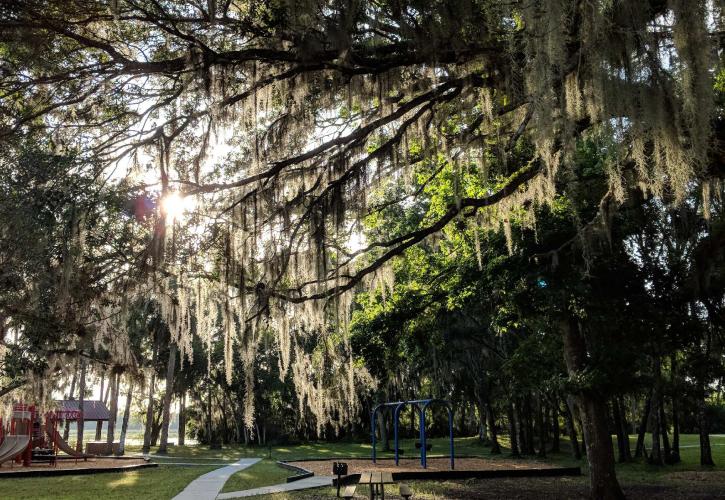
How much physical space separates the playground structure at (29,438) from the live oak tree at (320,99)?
1227 centimetres

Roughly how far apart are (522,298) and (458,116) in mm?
3855

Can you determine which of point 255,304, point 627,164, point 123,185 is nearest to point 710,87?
point 627,164

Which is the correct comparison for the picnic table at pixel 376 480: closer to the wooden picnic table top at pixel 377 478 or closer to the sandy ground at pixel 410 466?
the wooden picnic table top at pixel 377 478

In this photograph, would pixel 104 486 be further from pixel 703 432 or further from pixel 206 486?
pixel 703 432

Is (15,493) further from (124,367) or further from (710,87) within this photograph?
(710,87)

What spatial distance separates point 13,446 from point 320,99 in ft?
53.5

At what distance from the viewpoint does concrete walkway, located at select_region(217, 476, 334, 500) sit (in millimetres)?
11359

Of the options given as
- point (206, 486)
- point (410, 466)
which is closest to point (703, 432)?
point (410, 466)

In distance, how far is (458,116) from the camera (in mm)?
7953

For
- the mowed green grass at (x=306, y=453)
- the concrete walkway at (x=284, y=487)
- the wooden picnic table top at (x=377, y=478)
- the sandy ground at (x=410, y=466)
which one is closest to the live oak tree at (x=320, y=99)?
the wooden picnic table top at (x=377, y=478)

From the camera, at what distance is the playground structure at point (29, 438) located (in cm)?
1748

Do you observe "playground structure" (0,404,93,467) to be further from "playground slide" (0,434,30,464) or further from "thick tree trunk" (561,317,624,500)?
"thick tree trunk" (561,317,624,500)

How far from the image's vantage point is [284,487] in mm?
12336

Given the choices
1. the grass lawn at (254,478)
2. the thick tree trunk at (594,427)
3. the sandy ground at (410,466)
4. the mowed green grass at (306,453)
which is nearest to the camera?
the thick tree trunk at (594,427)
